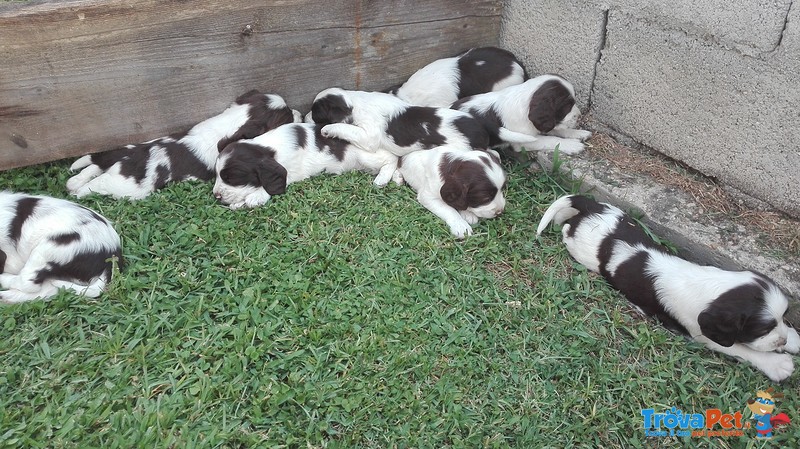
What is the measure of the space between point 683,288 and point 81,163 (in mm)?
4309

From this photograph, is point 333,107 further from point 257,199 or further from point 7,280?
point 7,280

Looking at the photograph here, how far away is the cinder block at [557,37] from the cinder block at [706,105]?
137mm

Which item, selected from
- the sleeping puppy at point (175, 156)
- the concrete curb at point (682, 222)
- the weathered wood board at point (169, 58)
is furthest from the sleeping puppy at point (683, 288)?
the sleeping puppy at point (175, 156)

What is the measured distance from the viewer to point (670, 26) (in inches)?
176

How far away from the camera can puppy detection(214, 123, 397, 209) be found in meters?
4.49

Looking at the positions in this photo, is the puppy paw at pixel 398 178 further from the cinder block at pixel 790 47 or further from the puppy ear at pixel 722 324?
the cinder block at pixel 790 47

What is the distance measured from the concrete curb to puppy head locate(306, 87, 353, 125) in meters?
1.64

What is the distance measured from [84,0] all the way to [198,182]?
1.44m

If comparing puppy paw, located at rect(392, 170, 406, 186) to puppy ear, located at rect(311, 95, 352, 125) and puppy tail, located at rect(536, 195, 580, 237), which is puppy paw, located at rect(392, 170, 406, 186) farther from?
puppy tail, located at rect(536, 195, 580, 237)

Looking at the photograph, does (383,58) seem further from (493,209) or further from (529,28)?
(493,209)

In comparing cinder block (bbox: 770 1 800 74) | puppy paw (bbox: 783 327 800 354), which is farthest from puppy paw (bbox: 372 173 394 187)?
puppy paw (bbox: 783 327 800 354)

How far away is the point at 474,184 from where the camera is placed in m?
4.48

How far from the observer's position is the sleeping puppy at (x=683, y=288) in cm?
350

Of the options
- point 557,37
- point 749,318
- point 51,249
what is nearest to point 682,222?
point 749,318
